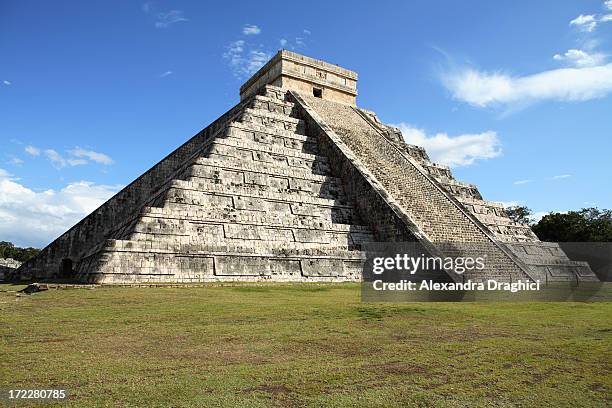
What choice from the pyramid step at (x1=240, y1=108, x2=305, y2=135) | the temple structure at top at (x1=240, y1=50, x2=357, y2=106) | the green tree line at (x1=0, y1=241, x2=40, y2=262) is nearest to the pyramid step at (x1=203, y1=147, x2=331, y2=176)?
the pyramid step at (x1=240, y1=108, x2=305, y2=135)

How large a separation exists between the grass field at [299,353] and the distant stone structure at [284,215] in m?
4.67

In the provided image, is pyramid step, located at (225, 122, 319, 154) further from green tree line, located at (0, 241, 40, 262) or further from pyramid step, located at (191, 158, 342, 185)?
green tree line, located at (0, 241, 40, 262)

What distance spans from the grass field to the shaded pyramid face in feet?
14.1

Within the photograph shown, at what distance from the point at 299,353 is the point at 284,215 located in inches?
451

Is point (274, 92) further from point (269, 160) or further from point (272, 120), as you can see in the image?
point (269, 160)

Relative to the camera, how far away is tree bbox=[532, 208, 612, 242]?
1441 inches

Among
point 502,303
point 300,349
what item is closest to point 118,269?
point 300,349

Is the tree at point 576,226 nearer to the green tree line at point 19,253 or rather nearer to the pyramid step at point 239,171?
the pyramid step at point 239,171

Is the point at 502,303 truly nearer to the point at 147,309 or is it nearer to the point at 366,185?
the point at 147,309

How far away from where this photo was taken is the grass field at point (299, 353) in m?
3.84

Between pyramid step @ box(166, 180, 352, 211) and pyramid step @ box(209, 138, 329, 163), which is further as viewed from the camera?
pyramid step @ box(209, 138, 329, 163)

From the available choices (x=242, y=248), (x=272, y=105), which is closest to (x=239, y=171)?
(x=242, y=248)

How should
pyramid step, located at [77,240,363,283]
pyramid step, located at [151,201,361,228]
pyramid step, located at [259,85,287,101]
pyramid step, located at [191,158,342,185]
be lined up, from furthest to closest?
pyramid step, located at [259,85,287,101]
pyramid step, located at [191,158,342,185]
pyramid step, located at [151,201,361,228]
pyramid step, located at [77,240,363,283]

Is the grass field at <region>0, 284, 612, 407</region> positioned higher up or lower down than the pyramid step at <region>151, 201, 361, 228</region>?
lower down
